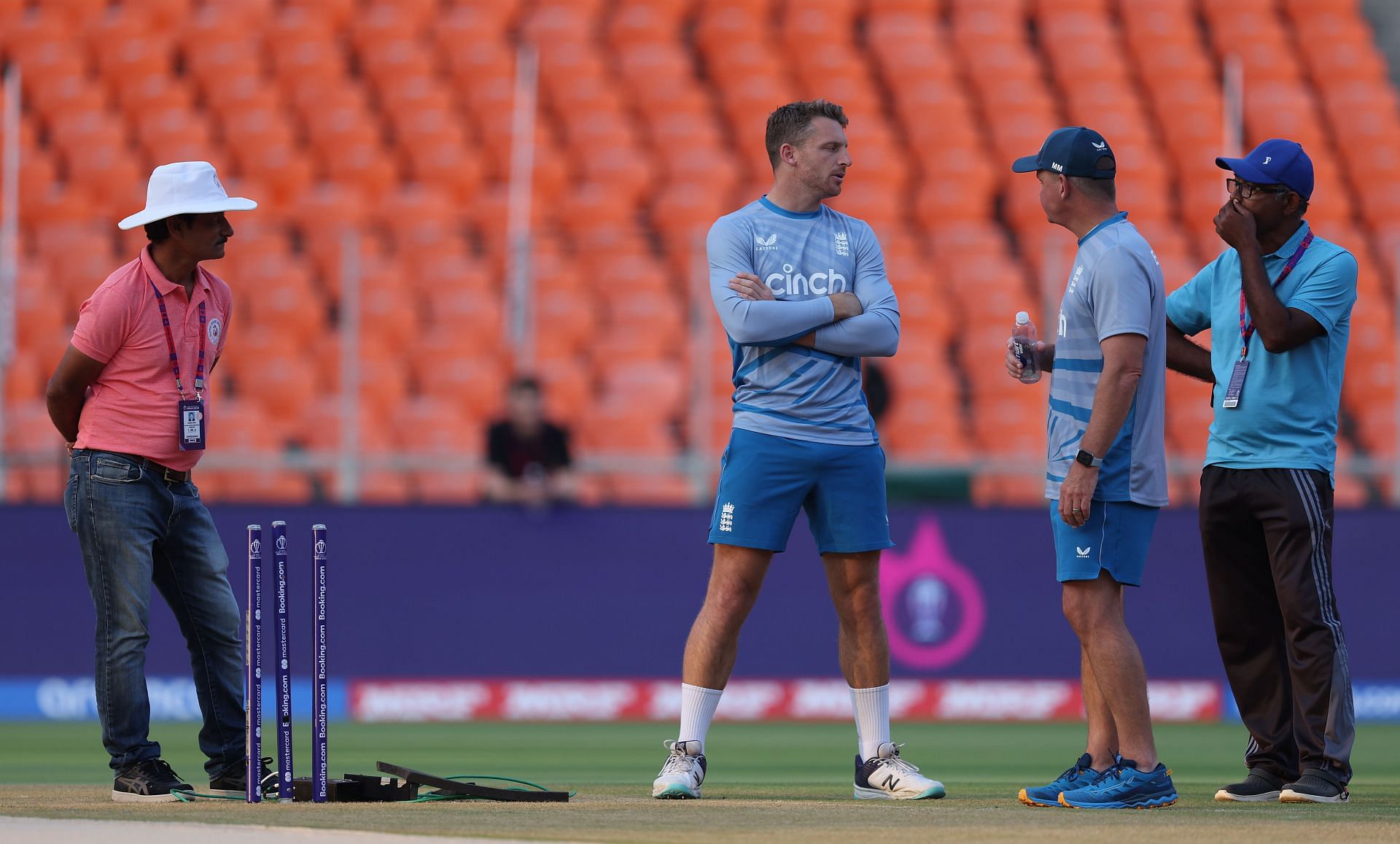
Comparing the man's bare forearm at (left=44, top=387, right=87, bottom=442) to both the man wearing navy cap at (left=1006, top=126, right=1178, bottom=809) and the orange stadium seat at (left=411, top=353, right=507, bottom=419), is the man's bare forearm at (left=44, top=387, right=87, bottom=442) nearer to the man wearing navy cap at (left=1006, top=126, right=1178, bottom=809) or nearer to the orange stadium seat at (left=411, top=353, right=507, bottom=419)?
the man wearing navy cap at (left=1006, top=126, right=1178, bottom=809)

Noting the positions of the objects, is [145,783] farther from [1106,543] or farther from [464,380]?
[464,380]

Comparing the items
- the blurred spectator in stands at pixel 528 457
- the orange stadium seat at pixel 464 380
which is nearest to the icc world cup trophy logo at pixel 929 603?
the blurred spectator in stands at pixel 528 457

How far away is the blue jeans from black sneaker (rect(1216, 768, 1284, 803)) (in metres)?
3.27

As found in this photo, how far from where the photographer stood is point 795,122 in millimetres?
6020

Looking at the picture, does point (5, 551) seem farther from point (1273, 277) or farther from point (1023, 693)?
point (1273, 277)

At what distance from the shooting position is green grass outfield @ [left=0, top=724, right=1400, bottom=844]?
507cm

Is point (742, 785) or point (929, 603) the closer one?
point (742, 785)

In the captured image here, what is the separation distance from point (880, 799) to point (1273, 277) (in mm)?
2169

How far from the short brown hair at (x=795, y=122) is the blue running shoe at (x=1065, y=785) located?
7.16ft

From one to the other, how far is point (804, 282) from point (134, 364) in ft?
7.17

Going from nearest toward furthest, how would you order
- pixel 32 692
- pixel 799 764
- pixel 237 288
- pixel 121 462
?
1. pixel 121 462
2. pixel 799 764
3. pixel 32 692
4. pixel 237 288

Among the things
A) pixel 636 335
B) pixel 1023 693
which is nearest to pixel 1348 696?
pixel 1023 693

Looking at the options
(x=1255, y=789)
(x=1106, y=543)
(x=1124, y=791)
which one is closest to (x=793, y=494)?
(x=1106, y=543)

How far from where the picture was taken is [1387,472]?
11992 millimetres
